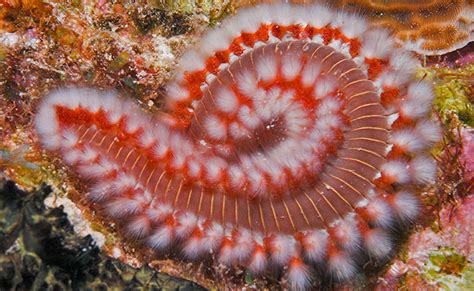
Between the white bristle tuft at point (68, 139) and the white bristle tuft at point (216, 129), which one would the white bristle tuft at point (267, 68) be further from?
the white bristle tuft at point (68, 139)

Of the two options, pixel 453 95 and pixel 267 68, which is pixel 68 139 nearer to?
pixel 267 68

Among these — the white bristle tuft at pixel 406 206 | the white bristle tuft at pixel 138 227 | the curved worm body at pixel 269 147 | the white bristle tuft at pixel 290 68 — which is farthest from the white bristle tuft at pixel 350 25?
the white bristle tuft at pixel 138 227

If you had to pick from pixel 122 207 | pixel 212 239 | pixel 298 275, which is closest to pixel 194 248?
pixel 212 239

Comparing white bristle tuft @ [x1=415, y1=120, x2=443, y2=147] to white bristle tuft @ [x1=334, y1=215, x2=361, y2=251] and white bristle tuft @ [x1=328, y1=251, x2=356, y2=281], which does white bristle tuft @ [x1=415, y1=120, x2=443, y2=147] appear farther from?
white bristle tuft @ [x1=328, y1=251, x2=356, y2=281]

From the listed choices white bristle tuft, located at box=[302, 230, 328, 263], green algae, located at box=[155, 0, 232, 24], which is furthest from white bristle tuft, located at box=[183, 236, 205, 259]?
green algae, located at box=[155, 0, 232, 24]

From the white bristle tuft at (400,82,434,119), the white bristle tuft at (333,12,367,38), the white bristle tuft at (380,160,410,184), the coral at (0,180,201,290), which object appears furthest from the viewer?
the white bristle tuft at (333,12,367,38)

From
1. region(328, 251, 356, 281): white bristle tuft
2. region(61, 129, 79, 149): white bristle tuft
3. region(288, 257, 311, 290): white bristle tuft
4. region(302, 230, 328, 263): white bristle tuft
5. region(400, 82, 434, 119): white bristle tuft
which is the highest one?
region(400, 82, 434, 119): white bristle tuft
